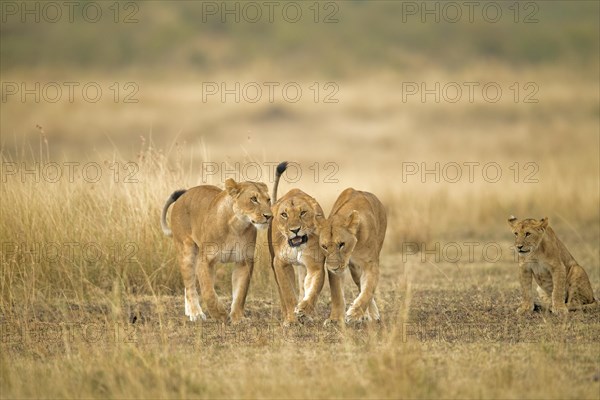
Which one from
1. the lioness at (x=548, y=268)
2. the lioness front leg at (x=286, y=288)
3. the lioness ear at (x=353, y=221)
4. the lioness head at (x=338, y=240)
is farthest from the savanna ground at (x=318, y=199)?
the lioness ear at (x=353, y=221)

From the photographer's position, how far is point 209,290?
9.59 m

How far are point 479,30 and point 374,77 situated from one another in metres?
7.83

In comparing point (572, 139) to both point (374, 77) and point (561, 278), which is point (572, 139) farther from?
point (561, 278)

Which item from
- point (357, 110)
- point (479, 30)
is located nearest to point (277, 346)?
point (357, 110)

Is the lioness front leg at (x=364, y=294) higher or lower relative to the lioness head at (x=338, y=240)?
lower

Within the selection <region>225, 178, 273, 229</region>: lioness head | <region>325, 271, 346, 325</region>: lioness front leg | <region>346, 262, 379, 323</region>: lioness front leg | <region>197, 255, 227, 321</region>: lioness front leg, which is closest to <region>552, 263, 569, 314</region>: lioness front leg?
<region>346, 262, 379, 323</region>: lioness front leg

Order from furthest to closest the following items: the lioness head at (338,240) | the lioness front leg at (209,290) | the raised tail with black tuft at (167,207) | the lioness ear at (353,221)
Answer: the raised tail with black tuft at (167,207) → the lioness front leg at (209,290) → the lioness ear at (353,221) → the lioness head at (338,240)

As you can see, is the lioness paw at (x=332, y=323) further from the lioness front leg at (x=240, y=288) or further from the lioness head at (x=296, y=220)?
the lioness front leg at (x=240, y=288)

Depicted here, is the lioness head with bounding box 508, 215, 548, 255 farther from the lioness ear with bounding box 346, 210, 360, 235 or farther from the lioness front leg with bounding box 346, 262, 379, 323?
the lioness ear with bounding box 346, 210, 360, 235

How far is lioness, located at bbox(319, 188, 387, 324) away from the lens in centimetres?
909

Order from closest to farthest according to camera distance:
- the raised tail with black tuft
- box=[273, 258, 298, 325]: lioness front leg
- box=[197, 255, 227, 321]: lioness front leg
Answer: box=[273, 258, 298, 325]: lioness front leg, box=[197, 255, 227, 321]: lioness front leg, the raised tail with black tuft

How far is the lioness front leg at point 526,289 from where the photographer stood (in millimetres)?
9883

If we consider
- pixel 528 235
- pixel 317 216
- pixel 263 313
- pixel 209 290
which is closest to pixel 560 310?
pixel 528 235

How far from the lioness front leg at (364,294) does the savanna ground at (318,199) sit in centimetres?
21
